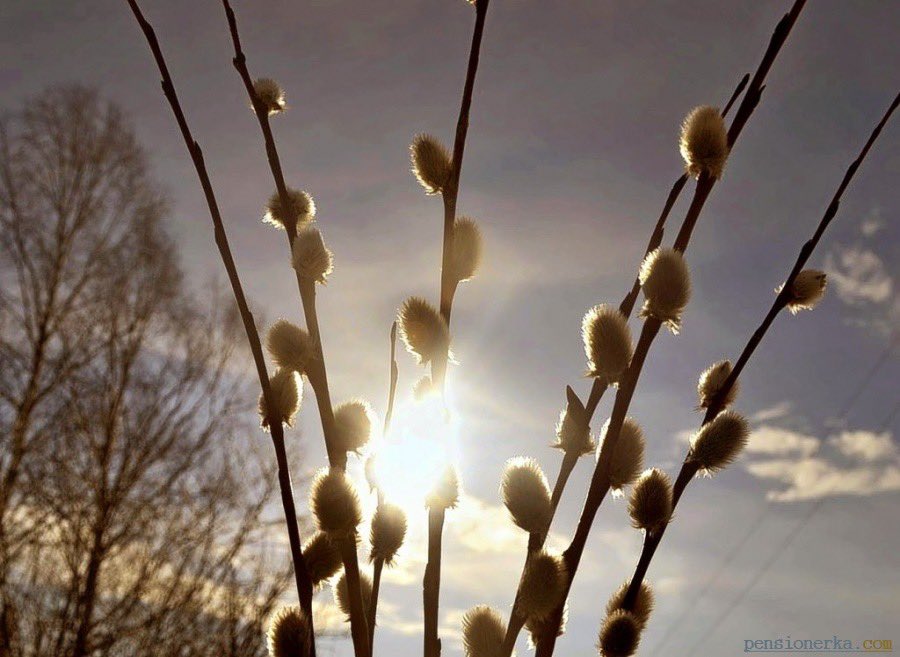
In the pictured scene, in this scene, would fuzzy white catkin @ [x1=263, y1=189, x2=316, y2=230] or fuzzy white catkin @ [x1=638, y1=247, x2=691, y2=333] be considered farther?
fuzzy white catkin @ [x1=263, y1=189, x2=316, y2=230]

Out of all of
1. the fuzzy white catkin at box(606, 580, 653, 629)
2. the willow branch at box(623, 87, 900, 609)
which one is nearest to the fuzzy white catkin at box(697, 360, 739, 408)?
the willow branch at box(623, 87, 900, 609)

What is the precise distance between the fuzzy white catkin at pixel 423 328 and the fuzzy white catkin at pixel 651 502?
123mm

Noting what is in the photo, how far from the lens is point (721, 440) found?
382 mm

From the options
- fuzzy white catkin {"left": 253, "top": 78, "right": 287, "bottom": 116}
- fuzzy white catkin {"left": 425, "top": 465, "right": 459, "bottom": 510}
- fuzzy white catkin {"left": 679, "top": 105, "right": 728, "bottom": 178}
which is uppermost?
fuzzy white catkin {"left": 253, "top": 78, "right": 287, "bottom": 116}

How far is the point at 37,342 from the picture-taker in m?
3.80

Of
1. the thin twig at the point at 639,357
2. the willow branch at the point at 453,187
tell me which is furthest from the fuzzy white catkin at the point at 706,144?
the willow branch at the point at 453,187

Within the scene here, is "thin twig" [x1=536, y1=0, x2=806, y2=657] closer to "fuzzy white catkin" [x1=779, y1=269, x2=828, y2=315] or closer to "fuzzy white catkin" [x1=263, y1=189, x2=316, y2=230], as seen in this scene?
"fuzzy white catkin" [x1=779, y1=269, x2=828, y2=315]

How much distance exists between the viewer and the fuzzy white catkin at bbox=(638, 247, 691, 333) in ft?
1.14

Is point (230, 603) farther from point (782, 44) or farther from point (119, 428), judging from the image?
point (782, 44)

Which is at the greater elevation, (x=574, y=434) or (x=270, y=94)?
(x=270, y=94)

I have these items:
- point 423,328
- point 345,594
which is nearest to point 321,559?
point 345,594

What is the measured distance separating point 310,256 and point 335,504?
4.9 inches

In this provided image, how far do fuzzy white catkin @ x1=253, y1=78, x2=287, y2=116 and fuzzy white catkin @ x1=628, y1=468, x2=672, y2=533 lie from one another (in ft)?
0.94

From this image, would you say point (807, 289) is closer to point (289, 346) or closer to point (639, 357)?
point (639, 357)
